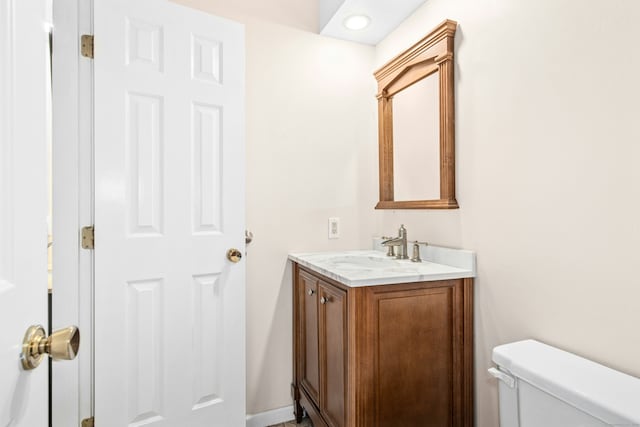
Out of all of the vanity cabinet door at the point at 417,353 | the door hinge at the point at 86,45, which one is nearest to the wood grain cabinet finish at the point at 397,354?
the vanity cabinet door at the point at 417,353

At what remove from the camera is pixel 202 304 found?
1.55 meters

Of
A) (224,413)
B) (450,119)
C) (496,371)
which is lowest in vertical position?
(224,413)

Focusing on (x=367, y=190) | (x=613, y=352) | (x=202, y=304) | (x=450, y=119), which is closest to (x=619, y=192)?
(x=613, y=352)

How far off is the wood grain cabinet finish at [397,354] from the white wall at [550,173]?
9 centimetres

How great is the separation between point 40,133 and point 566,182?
1.37 metres

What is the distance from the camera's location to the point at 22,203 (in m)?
0.51

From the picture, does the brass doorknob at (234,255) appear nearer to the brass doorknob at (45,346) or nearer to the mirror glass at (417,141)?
the mirror glass at (417,141)

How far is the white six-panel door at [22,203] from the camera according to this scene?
1.49 ft

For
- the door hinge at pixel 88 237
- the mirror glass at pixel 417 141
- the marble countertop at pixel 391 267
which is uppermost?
the mirror glass at pixel 417 141

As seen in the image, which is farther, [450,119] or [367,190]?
[367,190]

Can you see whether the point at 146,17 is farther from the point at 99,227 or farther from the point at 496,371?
the point at 496,371

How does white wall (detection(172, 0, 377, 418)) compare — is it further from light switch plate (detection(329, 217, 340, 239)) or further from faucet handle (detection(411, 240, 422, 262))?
faucet handle (detection(411, 240, 422, 262))

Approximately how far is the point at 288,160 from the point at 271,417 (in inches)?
57.2

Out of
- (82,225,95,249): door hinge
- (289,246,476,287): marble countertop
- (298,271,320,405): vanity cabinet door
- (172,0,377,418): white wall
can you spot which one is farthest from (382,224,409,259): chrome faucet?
(82,225,95,249): door hinge
